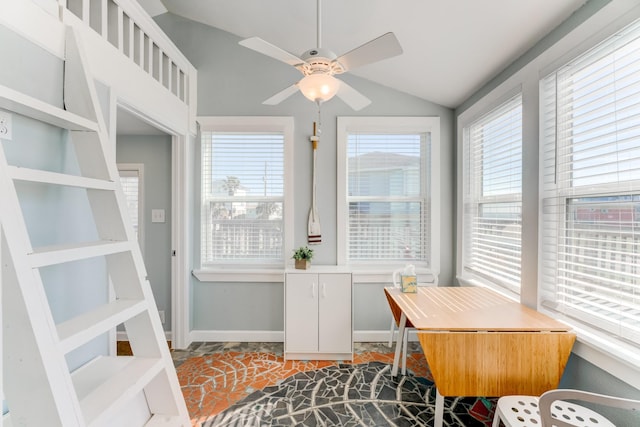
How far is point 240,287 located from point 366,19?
8.36 ft

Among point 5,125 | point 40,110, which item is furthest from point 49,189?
point 40,110

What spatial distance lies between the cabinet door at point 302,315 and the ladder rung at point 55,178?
66.3 inches

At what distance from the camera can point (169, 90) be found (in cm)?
241

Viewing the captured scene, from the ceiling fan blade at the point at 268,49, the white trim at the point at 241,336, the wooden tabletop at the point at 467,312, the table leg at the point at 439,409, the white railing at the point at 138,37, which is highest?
the white railing at the point at 138,37

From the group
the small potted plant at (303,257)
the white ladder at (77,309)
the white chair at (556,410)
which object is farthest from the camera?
the small potted plant at (303,257)

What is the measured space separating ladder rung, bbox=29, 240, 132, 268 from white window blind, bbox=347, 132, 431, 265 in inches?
83.1

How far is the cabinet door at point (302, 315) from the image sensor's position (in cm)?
251

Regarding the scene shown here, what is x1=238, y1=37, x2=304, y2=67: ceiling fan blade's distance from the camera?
1.38 m

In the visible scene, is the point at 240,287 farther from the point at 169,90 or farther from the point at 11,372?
the point at 11,372

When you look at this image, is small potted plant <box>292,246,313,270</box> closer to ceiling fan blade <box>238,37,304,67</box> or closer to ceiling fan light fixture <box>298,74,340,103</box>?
ceiling fan light fixture <box>298,74,340,103</box>

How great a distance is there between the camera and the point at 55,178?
0.93m

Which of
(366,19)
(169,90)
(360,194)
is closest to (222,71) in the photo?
(169,90)

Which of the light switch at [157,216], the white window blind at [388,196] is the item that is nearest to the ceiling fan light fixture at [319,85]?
the white window blind at [388,196]

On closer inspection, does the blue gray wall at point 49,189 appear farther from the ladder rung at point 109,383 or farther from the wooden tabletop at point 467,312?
the wooden tabletop at point 467,312
